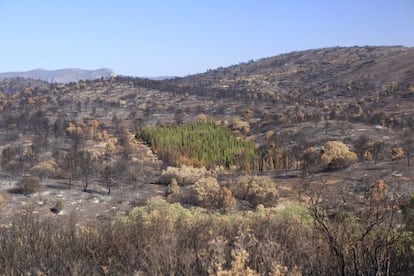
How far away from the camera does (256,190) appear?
4216 centimetres

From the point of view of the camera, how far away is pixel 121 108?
122 metres

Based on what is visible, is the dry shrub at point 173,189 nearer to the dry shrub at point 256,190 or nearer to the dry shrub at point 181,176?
the dry shrub at point 181,176

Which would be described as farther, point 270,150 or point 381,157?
point 270,150

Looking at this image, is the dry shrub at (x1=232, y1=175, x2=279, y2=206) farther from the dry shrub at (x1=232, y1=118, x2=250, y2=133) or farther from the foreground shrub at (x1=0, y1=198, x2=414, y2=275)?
the dry shrub at (x1=232, y1=118, x2=250, y2=133)

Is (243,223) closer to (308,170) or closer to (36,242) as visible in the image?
(36,242)

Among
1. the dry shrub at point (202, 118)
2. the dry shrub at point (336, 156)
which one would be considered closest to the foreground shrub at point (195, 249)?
the dry shrub at point (336, 156)

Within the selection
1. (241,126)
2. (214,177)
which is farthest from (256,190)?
(241,126)

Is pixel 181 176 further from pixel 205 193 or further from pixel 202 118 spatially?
pixel 202 118

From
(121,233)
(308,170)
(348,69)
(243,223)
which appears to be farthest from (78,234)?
(348,69)

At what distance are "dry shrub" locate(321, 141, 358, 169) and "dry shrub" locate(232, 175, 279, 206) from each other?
10347mm

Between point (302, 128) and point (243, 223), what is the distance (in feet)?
181

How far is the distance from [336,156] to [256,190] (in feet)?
49.1

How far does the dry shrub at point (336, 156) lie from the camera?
50.9m

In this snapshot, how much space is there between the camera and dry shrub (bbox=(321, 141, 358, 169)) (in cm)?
5086
